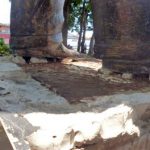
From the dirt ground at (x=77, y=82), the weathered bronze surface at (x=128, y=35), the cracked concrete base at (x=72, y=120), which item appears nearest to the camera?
the cracked concrete base at (x=72, y=120)

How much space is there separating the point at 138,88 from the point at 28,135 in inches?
41.4

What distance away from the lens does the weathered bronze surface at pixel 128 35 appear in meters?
2.41

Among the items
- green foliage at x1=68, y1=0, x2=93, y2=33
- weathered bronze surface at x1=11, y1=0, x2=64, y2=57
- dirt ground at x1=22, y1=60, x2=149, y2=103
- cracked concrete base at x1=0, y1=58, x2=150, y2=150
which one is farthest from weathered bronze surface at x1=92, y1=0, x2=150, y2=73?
green foliage at x1=68, y1=0, x2=93, y2=33

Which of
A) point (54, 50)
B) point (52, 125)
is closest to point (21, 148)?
point (52, 125)

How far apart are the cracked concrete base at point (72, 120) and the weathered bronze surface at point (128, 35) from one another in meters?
0.44

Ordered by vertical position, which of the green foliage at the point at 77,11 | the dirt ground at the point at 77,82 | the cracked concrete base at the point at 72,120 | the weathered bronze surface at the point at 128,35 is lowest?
the cracked concrete base at the point at 72,120

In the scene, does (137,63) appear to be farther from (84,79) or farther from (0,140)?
(0,140)

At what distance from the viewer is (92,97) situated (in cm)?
189

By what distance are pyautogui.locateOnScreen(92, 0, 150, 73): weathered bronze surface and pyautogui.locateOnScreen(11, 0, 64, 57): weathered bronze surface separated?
29.9 inches

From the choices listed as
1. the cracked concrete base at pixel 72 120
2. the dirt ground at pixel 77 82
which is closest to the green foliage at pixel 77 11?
the dirt ground at pixel 77 82

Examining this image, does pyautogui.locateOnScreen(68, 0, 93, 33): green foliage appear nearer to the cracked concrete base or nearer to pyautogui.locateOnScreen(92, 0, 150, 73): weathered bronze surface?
pyautogui.locateOnScreen(92, 0, 150, 73): weathered bronze surface

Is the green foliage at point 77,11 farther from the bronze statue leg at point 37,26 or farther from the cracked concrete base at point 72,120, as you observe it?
the cracked concrete base at point 72,120

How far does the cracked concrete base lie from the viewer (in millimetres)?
1307

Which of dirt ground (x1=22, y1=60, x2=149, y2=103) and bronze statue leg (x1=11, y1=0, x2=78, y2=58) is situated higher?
bronze statue leg (x1=11, y1=0, x2=78, y2=58)
